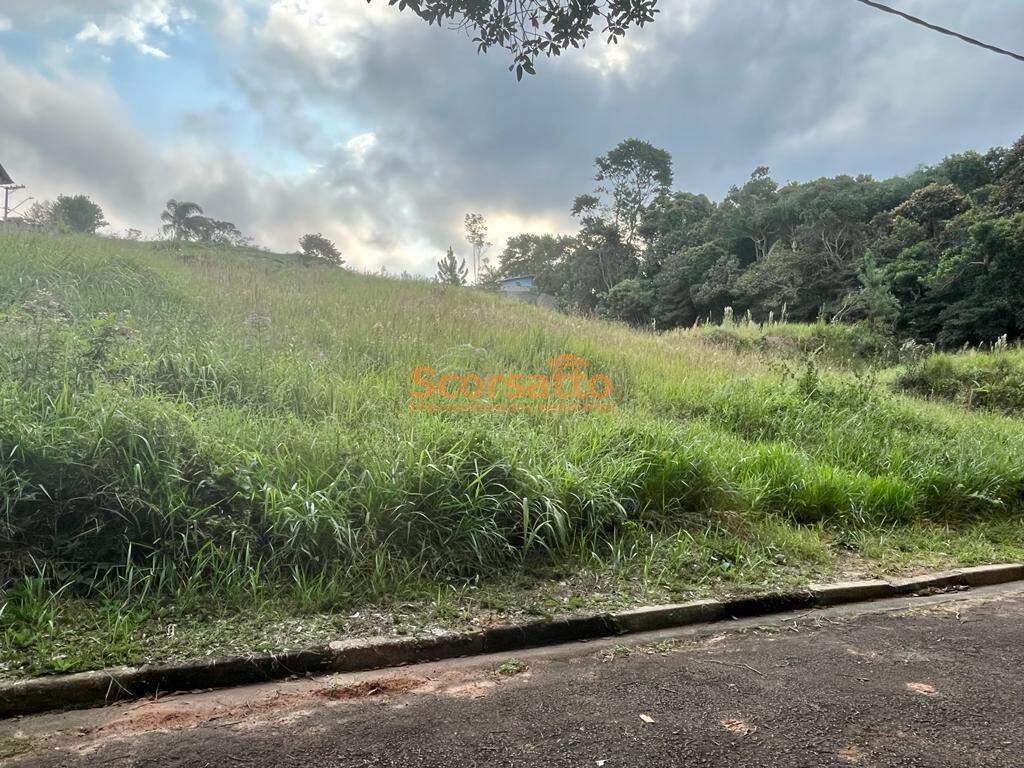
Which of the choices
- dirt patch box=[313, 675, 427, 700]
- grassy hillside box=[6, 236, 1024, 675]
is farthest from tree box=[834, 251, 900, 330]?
dirt patch box=[313, 675, 427, 700]

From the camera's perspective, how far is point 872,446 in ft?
15.1

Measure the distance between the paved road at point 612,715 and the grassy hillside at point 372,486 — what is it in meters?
0.33

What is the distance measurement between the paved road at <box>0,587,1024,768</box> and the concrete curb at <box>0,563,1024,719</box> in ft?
0.21

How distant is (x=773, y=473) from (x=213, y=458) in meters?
3.50

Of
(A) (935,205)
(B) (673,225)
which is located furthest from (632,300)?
(A) (935,205)

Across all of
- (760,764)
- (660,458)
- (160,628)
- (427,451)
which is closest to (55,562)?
(160,628)

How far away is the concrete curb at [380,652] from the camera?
180 cm

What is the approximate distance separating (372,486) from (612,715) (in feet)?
5.03

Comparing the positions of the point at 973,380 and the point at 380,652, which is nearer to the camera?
the point at 380,652

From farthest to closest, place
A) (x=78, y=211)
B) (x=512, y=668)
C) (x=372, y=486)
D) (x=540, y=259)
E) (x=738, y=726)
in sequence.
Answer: (x=540, y=259) → (x=78, y=211) → (x=372, y=486) → (x=512, y=668) → (x=738, y=726)

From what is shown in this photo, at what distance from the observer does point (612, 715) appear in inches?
71.1

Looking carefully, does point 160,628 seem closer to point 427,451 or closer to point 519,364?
point 427,451

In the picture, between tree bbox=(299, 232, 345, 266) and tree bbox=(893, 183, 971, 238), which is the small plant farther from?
tree bbox=(893, 183, 971, 238)

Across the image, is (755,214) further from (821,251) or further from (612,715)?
(612,715)
